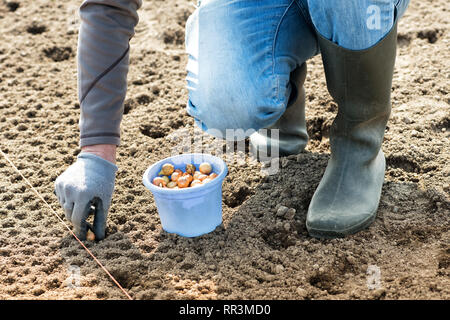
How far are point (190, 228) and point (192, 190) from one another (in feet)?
0.53

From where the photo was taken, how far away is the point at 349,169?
1756mm

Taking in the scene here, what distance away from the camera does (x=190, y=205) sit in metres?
1.71

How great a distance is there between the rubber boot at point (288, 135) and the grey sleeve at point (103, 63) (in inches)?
24.0

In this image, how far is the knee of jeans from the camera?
5.61 ft

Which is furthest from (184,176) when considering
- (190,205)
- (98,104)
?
(98,104)

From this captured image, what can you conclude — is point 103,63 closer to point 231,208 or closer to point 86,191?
point 86,191

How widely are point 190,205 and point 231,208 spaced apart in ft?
0.81

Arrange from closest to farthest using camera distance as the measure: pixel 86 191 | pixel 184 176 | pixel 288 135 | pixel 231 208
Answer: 1. pixel 86 191
2. pixel 184 176
3. pixel 231 208
4. pixel 288 135

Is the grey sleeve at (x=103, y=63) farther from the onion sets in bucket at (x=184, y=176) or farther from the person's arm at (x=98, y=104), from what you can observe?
the onion sets in bucket at (x=184, y=176)

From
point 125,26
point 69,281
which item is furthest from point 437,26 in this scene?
point 69,281

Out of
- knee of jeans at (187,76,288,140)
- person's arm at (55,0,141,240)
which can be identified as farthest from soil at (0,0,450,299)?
knee of jeans at (187,76,288,140)

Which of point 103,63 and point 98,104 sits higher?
point 103,63

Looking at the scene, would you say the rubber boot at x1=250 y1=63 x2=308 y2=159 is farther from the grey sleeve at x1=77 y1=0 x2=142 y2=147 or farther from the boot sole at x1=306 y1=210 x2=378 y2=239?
the grey sleeve at x1=77 y1=0 x2=142 y2=147

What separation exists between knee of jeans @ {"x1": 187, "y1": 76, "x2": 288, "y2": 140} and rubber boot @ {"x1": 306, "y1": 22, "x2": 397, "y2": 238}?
7.9 inches
